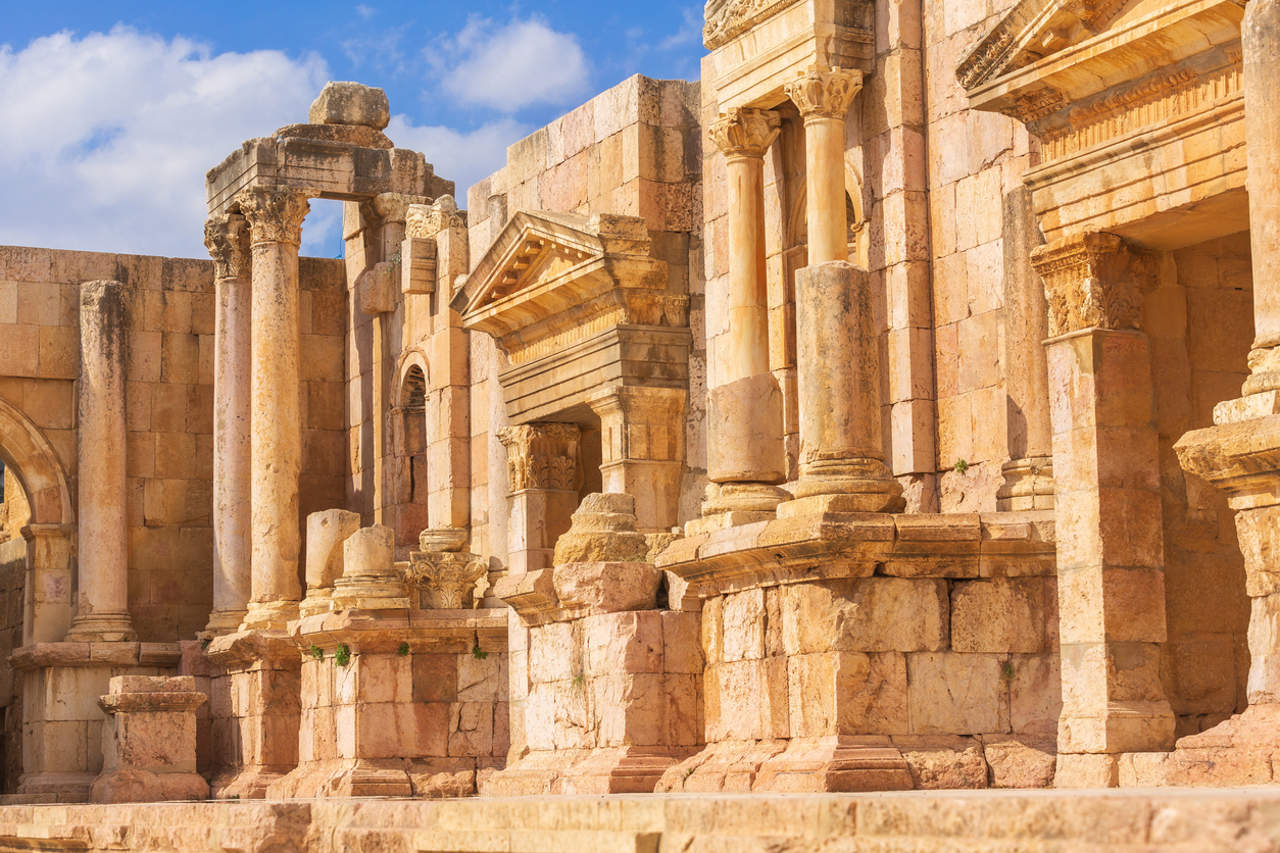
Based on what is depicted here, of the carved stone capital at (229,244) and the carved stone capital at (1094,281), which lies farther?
the carved stone capital at (229,244)

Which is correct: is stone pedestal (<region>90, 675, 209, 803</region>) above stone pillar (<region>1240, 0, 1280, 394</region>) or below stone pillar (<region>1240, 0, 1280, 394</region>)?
below

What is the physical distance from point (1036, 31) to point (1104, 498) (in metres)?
2.47

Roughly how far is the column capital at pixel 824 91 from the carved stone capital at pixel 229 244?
1123 centimetres

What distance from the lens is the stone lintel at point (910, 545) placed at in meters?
12.4

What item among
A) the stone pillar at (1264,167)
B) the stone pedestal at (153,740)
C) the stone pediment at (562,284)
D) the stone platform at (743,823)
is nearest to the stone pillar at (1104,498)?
the stone pillar at (1264,167)

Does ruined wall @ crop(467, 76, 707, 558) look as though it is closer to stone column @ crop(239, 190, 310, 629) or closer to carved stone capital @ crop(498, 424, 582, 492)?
carved stone capital @ crop(498, 424, 582, 492)

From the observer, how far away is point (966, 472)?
14594mm

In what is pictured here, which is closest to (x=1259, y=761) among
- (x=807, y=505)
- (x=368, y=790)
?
(x=807, y=505)

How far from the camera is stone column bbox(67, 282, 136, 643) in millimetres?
25500

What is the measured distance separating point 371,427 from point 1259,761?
54.9ft

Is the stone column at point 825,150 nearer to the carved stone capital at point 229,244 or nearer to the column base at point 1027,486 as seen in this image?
the column base at point 1027,486

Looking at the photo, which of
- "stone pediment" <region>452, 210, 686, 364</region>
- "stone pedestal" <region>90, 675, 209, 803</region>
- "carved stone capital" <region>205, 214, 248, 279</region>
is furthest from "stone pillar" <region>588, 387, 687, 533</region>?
"carved stone capital" <region>205, 214, 248, 279</region>

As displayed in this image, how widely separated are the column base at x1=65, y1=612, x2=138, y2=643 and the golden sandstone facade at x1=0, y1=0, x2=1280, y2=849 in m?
0.10

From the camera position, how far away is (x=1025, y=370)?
13812mm
